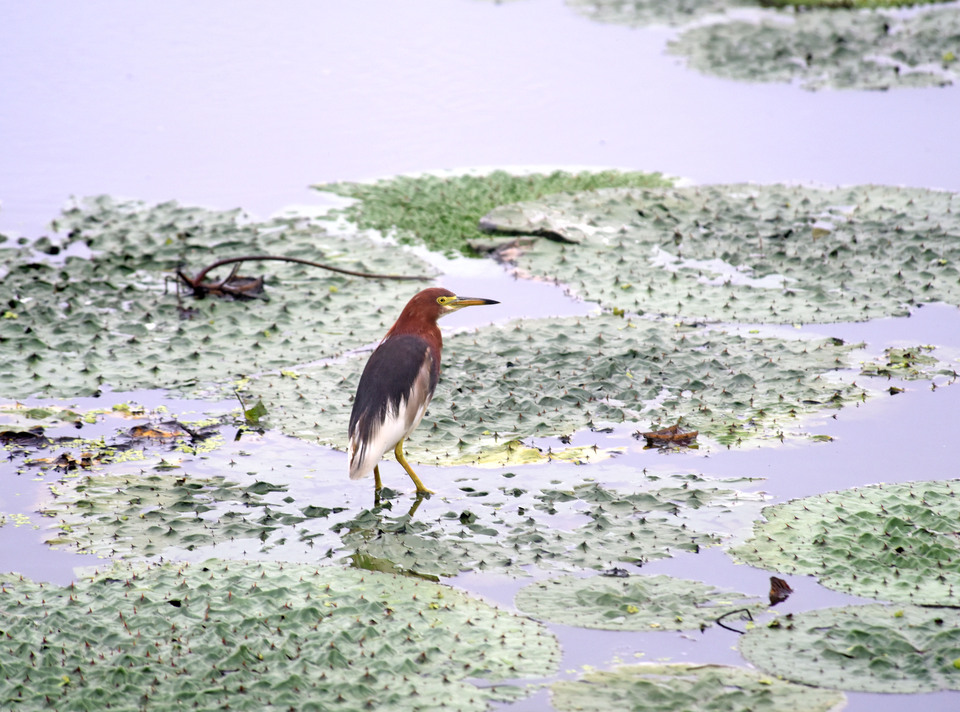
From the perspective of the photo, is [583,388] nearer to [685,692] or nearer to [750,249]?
[750,249]

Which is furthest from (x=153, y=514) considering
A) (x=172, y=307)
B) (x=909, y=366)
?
(x=909, y=366)

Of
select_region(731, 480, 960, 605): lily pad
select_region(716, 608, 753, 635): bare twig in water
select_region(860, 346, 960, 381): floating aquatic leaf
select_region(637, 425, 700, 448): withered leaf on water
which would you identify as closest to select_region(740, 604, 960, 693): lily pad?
select_region(716, 608, 753, 635): bare twig in water

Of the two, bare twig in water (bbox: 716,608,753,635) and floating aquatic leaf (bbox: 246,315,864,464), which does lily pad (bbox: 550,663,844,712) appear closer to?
bare twig in water (bbox: 716,608,753,635)

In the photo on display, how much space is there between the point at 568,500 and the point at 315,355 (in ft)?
9.43

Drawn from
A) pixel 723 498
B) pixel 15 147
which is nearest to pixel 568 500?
pixel 723 498

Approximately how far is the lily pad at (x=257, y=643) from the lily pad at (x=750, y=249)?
4516 millimetres

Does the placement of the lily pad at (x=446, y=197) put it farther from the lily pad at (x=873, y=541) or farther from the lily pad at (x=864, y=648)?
the lily pad at (x=864, y=648)

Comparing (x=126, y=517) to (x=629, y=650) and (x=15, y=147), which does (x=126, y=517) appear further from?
(x=15, y=147)

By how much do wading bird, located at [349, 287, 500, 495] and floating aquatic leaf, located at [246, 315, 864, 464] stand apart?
597 millimetres

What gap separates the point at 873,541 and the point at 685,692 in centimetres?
171

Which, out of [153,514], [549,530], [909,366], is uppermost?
[909,366]

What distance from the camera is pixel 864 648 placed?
5.14 metres

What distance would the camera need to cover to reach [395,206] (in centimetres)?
1241

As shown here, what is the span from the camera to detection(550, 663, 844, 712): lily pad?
4.78 metres
